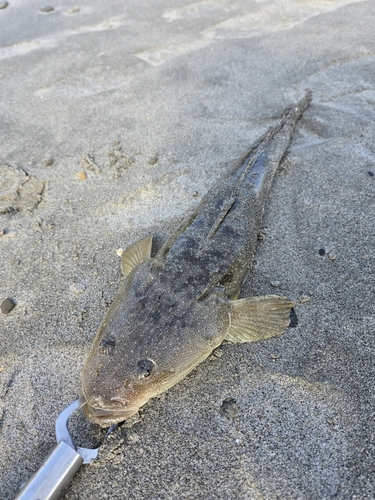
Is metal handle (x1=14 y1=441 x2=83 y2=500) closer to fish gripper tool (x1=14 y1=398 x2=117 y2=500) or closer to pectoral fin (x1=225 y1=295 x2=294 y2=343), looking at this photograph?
fish gripper tool (x1=14 y1=398 x2=117 y2=500)

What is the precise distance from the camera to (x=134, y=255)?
3.26 meters

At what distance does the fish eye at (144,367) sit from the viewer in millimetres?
2271

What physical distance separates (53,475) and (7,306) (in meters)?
1.56

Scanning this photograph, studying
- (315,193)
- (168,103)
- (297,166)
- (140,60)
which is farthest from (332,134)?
(140,60)

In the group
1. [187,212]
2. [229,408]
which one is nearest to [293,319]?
[229,408]

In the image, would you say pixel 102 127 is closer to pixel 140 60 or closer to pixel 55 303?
pixel 140 60

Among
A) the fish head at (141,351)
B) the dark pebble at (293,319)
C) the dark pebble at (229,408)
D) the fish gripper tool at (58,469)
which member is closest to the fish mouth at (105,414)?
the fish head at (141,351)

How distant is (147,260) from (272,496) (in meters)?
1.78

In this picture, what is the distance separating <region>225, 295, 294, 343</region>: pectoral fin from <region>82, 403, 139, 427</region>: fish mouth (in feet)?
3.01

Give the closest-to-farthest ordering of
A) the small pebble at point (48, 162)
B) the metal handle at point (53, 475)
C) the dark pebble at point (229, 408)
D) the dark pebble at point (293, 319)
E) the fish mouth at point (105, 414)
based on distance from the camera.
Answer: the metal handle at point (53, 475), the fish mouth at point (105, 414), the dark pebble at point (229, 408), the dark pebble at point (293, 319), the small pebble at point (48, 162)

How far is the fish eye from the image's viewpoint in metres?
2.27

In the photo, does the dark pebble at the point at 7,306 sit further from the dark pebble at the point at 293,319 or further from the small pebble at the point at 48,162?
the dark pebble at the point at 293,319

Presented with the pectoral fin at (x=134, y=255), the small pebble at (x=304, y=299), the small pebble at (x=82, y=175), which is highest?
the small pebble at (x=82, y=175)

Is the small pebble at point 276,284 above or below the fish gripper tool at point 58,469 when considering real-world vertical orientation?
below
